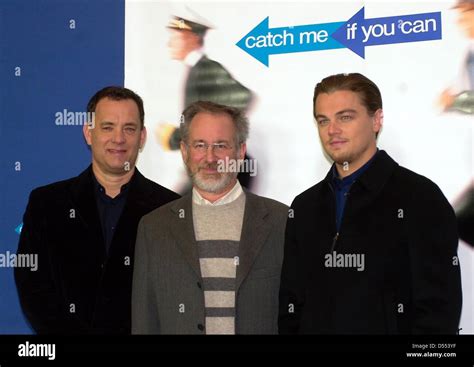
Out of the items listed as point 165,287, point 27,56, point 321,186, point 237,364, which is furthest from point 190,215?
point 27,56

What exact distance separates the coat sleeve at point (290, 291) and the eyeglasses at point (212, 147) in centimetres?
49

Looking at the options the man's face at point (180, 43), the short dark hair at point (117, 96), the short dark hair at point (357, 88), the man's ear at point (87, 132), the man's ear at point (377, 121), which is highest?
the man's face at point (180, 43)

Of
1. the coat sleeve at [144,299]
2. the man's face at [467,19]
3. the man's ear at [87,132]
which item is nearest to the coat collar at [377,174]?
the man's face at [467,19]

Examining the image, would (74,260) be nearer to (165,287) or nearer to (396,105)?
(165,287)

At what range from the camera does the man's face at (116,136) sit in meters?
3.18

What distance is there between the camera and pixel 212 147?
2.91 m

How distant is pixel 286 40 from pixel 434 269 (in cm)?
140

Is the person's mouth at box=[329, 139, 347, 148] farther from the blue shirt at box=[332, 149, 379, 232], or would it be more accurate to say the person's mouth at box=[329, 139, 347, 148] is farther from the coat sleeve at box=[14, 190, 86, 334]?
the coat sleeve at box=[14, 190, 86, 334]

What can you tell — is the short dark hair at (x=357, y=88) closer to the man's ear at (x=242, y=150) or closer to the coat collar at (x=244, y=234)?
the man's ear at (x=242, y=150)

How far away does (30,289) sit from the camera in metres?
3.18

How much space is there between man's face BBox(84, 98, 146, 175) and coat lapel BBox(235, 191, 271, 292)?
2.18 ft

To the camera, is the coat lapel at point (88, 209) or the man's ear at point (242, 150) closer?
the man's ear at point (242, 150)

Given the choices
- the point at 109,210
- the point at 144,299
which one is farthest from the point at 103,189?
the point at 144,299

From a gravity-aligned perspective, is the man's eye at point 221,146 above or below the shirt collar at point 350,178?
above
